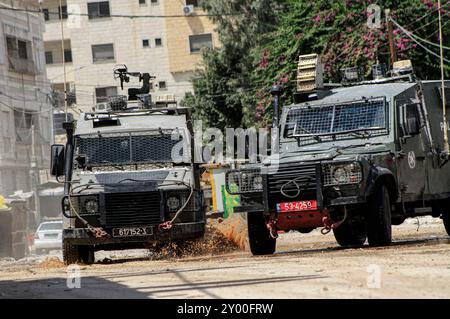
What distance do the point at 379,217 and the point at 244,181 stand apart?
2.14 m

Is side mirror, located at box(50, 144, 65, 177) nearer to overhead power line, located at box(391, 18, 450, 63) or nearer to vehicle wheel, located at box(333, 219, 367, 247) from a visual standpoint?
vehicle wheel, located at box(333, 219, 367, 247)

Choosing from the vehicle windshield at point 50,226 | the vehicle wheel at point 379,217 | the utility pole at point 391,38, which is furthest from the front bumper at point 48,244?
the vehicle wheel at point 379,217

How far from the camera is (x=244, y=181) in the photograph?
17.7m

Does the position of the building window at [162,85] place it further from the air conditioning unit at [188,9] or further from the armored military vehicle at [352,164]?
the armored military vehicle at [352,164]

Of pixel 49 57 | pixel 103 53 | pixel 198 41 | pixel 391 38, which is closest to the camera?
pixel 391 38

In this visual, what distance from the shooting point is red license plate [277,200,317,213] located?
1695 cm

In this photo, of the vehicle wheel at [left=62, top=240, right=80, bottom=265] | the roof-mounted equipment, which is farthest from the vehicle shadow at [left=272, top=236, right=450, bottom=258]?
the vehicle wheel at [left=62, top=240, right=80, bottom=265]

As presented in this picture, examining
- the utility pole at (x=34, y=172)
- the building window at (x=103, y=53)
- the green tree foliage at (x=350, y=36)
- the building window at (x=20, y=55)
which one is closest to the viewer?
the green tree foliage at (x=350, y=36)

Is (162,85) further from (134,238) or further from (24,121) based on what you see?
(134,238)

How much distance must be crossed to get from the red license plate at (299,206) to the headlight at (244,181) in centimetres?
51

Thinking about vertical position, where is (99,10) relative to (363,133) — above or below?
above

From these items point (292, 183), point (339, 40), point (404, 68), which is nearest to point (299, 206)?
point (292, 183)

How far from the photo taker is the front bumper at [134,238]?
18.5 meters

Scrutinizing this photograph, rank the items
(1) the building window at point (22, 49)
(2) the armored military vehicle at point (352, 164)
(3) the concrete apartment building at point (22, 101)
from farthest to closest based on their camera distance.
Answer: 1. (1) the building window at point (22, 49)
2. (3) the concrete apartment building at point (22, 101)
3. (2) the armored military vehicle at point (352, 164)
